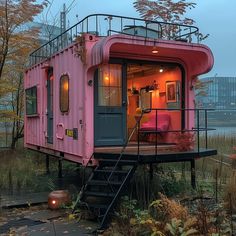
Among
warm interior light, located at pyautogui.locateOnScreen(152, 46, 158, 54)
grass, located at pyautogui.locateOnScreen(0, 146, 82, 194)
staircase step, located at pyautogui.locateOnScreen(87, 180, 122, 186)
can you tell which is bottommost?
grass, located at pyautogui.locateOnScreen(0, 146, 82, 194)

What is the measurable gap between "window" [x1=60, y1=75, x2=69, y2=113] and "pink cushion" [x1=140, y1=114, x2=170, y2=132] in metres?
2.30

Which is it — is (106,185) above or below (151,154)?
below

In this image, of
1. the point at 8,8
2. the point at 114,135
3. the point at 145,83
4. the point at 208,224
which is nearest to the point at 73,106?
the point at 114,135

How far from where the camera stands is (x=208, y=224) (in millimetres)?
6145

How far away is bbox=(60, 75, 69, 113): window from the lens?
10852 millimetres

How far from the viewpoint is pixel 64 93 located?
11.1 metres

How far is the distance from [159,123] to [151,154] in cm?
288

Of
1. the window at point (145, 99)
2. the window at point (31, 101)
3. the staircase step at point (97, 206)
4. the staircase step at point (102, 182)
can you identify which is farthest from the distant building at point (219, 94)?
the staircase step at point (97, 206)

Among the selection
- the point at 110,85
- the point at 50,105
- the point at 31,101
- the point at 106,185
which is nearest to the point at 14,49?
the point at 31,101

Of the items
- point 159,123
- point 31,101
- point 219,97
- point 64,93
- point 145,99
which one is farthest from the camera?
point 219,97

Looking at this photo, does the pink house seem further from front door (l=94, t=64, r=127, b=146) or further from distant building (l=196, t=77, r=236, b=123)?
distant building (l=196, t=77, r=236, b=123)

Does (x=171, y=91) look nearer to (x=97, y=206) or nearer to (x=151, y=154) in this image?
(x=151, y=154)

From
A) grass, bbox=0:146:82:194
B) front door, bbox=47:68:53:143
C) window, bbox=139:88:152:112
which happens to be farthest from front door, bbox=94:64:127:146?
front door, bbox=47:68:53:143

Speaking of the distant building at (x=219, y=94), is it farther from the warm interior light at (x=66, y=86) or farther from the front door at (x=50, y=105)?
the warm interior light at (x=66, y=86)
